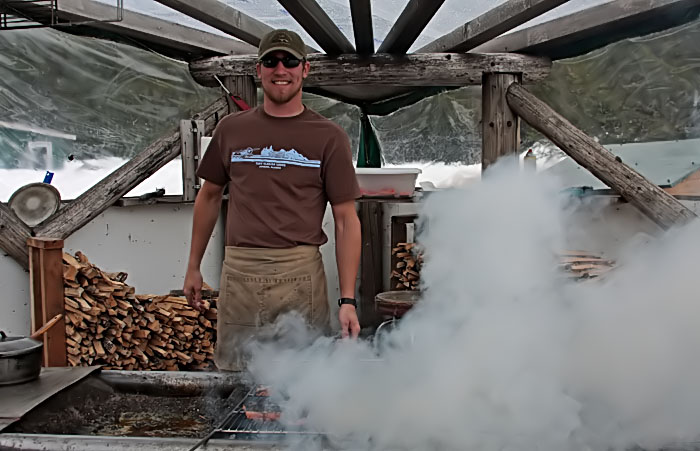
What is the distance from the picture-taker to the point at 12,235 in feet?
14.8

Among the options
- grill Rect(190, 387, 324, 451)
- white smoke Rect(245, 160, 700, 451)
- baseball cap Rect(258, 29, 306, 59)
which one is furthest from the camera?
baseball cap Rect(258, 29, 306, 59)

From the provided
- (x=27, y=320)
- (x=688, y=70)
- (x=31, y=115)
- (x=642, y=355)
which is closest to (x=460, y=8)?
(x=688, y=70)

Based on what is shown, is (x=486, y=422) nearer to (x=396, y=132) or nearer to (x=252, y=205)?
(x=252, y=205)

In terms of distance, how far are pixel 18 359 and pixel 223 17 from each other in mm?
2992

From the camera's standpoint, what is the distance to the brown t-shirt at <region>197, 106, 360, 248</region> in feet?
9.42

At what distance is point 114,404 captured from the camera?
280 cm

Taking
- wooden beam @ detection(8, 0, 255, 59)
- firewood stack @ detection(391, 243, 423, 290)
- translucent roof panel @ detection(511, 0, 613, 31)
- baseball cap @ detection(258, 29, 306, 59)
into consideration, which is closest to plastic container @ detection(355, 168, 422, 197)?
firewood stack @ detection(391, 243, 423, 290)

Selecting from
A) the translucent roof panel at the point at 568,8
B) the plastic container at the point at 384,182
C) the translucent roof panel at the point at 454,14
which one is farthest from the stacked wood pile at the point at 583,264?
the translucent roof panel at the point at 454,14

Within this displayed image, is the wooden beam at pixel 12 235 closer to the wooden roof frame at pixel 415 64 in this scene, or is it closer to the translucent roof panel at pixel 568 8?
the wooden roof frame at pixel 415 64

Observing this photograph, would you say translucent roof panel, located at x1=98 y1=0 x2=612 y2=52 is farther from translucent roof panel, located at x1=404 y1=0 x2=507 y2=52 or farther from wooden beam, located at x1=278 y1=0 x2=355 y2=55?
wooden beam, located at x1=278 y1=0 x2=355 y2=55

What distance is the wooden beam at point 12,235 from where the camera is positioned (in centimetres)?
448

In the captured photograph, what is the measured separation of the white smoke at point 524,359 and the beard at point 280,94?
3.50 feet

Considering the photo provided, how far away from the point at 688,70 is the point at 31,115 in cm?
584

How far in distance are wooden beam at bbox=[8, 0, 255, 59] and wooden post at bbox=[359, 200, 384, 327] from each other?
2.67 metres
